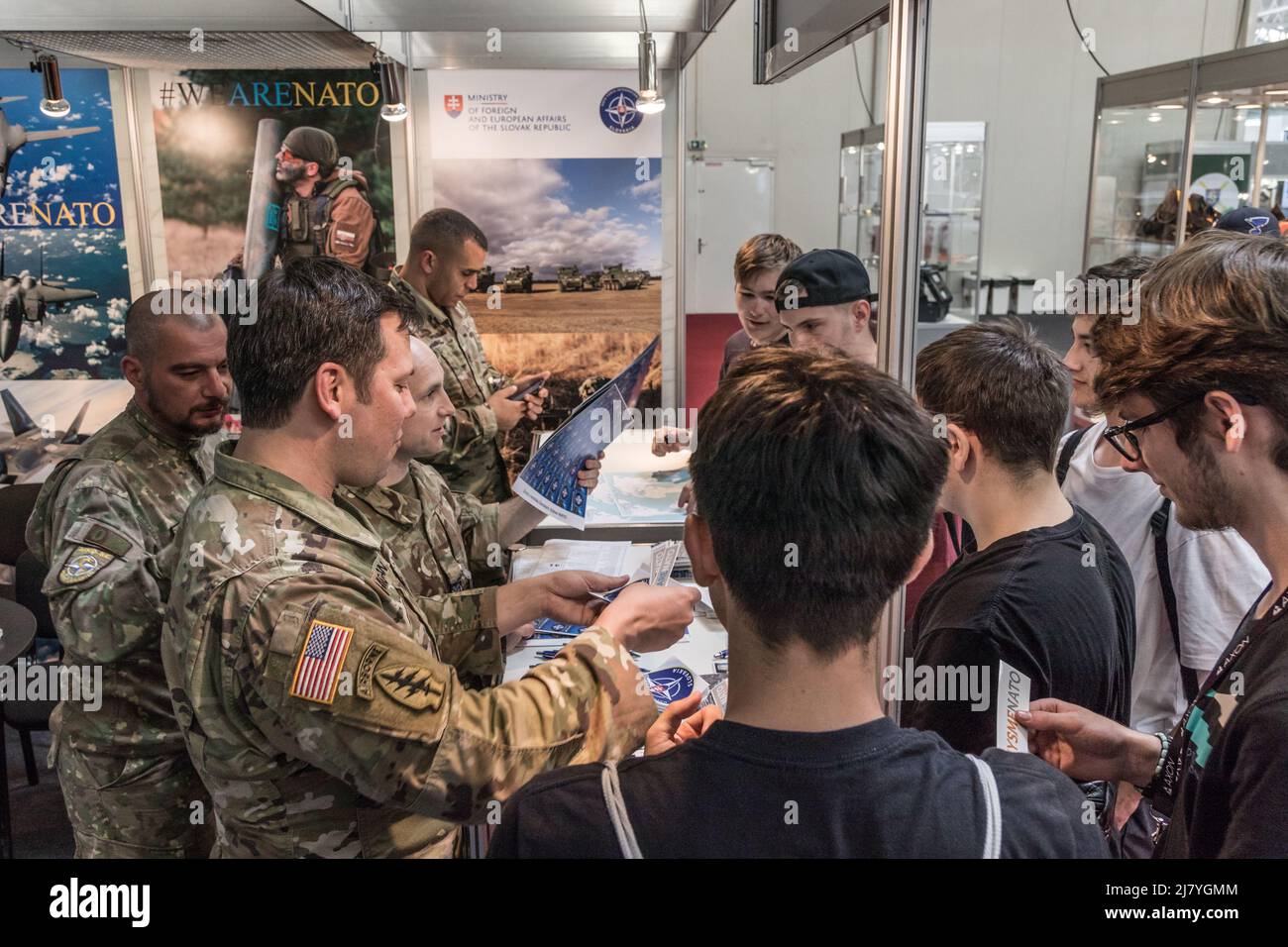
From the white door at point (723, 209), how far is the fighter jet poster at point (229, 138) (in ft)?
19.1

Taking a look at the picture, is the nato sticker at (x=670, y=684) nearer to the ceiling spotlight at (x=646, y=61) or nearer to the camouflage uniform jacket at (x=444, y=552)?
the camouflage uniform jacket at (x=444, y=552)

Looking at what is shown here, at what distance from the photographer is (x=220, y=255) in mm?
5211

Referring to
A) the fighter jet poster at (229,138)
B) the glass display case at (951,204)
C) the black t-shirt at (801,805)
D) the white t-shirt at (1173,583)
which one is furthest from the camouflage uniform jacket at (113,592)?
the glass display case at (951,204)

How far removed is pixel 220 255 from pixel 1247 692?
534 cm

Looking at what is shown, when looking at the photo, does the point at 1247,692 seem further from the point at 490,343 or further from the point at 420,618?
the point at 490,343

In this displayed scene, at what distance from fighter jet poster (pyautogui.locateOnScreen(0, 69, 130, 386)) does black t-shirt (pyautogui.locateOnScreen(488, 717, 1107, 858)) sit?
5.05 meters

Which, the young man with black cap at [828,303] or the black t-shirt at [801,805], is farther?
the young man with black cap at [828,303]

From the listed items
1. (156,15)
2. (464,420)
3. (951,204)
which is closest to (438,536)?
(464,420)

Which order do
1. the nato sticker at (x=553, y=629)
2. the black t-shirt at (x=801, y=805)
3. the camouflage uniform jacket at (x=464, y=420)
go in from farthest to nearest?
the camouflage uniform jacket at (x=464, y=420), the nato sticker at (x=553, y=629), the black t-shirt at (x=801, y=805)

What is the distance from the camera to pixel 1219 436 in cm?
120

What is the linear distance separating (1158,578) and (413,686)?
5.37 feet

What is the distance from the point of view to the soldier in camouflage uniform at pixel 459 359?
3.47 m

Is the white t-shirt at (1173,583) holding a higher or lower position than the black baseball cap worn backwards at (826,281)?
lower

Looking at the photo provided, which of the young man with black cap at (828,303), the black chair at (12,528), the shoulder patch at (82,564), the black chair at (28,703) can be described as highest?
the young man with black cap at (828,303)
